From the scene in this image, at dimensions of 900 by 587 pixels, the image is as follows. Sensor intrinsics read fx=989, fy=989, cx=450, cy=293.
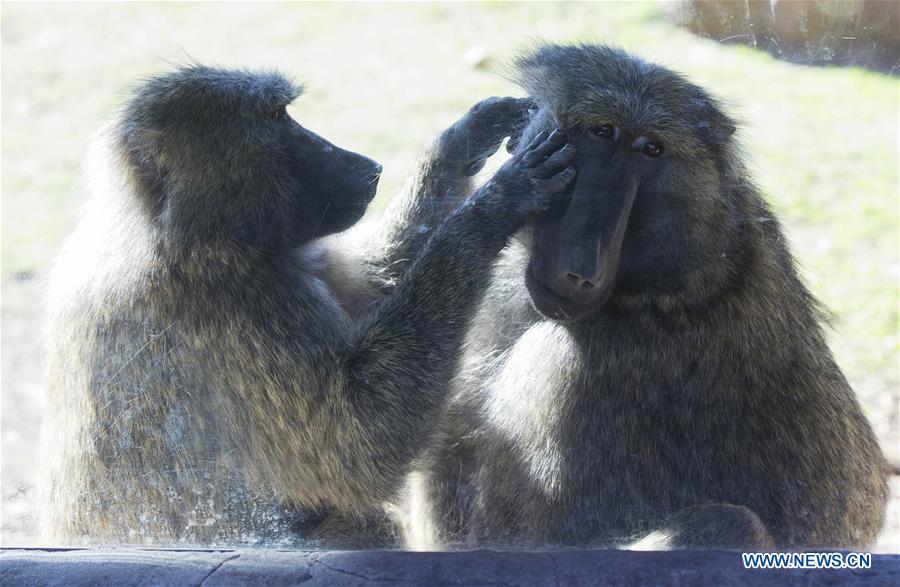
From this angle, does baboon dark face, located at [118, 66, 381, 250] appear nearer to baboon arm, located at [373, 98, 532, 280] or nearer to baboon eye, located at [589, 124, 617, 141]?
baboon arm, located at [373, 98, 532, 280]

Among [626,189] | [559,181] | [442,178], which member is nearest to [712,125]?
[626,189]

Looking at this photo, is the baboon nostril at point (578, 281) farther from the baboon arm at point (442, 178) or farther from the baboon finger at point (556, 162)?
the baboon arm at point (442, 178)

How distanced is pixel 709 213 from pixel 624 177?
9.2 inches

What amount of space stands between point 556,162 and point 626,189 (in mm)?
153

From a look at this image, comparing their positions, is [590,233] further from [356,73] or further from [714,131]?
[356,73]

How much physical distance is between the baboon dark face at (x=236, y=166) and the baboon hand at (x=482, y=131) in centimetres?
21

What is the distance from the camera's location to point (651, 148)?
205cm

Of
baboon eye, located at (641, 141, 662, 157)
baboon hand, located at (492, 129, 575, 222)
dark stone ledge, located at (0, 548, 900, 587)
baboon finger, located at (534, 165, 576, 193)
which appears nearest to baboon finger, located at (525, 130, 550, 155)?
baboon hand, located at (492, 129, 575, 222)

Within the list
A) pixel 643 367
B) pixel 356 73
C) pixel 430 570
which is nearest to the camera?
pixel 430 570

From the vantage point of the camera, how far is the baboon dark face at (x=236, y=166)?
2201mm

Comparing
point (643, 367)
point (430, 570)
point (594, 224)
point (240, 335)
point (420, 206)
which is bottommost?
point (430, 570)

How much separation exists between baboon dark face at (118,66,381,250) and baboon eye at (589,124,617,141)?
0.50 m

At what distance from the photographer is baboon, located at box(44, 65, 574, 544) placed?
7.14 ft

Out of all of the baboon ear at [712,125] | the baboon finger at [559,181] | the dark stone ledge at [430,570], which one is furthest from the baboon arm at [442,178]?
the dark stone ledge at [430,570]
